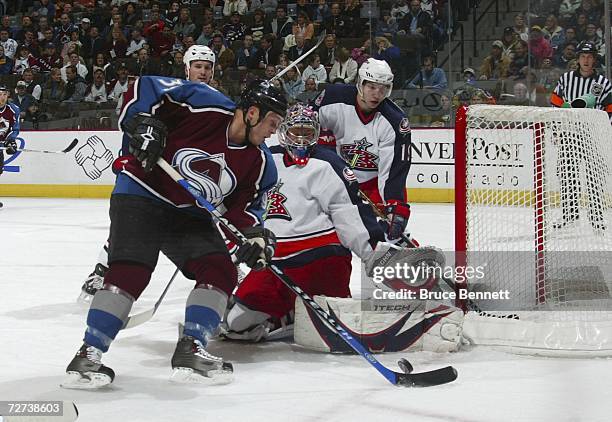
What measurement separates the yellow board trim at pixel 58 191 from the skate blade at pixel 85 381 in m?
6.85

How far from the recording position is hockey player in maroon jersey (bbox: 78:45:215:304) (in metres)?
3.84

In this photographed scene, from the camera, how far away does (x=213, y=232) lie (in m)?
2.73

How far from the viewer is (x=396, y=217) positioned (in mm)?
3936

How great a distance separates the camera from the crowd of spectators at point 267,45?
25.3ft

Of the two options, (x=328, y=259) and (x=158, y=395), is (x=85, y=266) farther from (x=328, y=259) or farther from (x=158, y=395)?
(x=158, y=395)

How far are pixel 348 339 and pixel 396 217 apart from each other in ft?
4.40

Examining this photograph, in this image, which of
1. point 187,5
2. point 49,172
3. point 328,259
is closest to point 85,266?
point 328,259

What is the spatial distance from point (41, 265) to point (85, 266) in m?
0.23

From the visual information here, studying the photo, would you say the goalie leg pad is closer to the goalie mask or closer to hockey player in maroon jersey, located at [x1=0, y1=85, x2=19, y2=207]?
the goalie mask

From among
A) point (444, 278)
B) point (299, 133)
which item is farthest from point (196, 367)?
point (444, 278)

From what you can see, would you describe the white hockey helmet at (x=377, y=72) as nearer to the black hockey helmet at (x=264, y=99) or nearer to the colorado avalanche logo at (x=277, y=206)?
the colorado avalanche logo at (x=277, y=206)

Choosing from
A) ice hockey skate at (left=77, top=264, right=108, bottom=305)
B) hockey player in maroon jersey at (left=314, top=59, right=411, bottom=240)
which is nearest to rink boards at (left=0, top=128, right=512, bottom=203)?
hockey player in maroon jersey at (left=314, top=59, right=411, bottom=240)

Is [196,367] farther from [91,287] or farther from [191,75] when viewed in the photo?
[191,75]

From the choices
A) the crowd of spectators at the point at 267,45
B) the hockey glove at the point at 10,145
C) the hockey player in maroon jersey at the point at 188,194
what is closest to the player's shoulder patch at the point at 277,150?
the hockey player in maroon jersey at the point at 188,194
